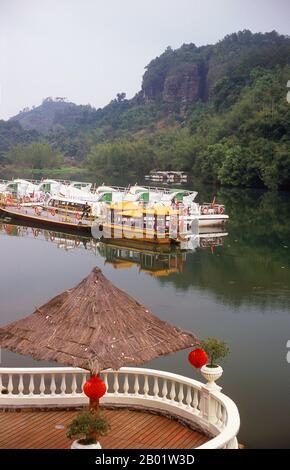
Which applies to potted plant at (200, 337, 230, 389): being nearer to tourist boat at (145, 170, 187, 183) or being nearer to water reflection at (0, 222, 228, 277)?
water reflection at (0, 222, 228, 277)

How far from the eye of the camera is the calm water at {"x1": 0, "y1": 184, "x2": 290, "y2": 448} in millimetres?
7934

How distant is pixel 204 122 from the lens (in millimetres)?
60875

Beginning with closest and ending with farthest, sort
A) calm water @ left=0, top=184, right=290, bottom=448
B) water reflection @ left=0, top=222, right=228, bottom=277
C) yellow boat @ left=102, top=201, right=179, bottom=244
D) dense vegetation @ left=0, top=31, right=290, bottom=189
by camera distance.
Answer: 1. calm water @ left=0, top=184, right=290, bottom=448
2. water reflection @ left=0, top=222, right=228, bottom=277
3. yellow boat @ left=102, top=201, right=179, bottom=244
4. dense vegetation @ left=0, top=31, right=290, bottom=189

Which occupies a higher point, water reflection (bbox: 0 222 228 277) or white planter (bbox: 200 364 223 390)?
white planter (bbox: 200 364 223 390)

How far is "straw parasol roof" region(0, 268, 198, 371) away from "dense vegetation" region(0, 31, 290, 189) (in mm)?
33393

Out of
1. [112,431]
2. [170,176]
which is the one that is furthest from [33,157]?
[112,431]

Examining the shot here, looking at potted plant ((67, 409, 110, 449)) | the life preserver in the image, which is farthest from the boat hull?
potted plant ((67, 409, 110, 449))

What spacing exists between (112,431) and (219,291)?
919 cm

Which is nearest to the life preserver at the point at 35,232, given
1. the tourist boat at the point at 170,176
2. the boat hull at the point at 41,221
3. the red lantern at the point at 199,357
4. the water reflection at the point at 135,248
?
the water reflection at the point at 135,248

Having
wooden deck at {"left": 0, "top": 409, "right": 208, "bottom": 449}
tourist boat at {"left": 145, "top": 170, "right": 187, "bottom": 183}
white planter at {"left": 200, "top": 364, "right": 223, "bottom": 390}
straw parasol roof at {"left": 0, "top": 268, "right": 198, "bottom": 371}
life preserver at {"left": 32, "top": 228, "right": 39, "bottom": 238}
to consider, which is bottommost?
life preserver at {"left": 32, "top": 228, "right": 39, "bottom": 238}

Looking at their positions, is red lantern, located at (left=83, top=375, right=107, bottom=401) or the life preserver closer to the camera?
red lantern, located at (left=83, top=375, right=107, bottom=401)

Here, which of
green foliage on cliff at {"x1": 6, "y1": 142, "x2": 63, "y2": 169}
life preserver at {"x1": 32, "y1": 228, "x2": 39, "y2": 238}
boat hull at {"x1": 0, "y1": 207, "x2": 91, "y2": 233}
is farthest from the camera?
green foliage on cliff at {"x1": 6, "y1": 142, "x2": 63, "y2": 169}

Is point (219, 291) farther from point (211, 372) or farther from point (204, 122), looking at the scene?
point (204, 122)
